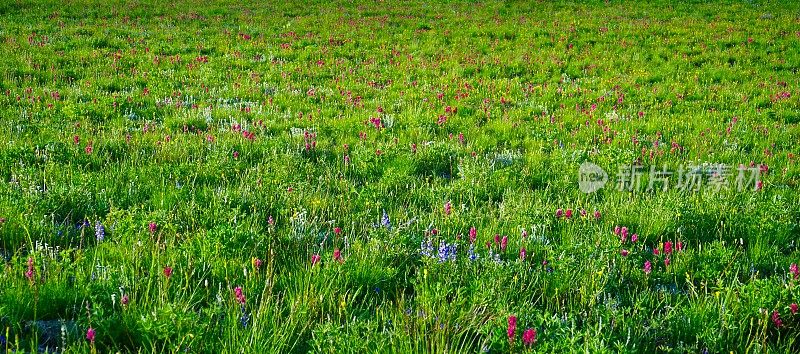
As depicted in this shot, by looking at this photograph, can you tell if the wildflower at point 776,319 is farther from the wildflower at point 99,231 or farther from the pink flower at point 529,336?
the wildflower at point 99,231

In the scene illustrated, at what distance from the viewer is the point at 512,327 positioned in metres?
3.56

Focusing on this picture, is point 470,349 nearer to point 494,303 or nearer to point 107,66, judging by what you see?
point 494,303

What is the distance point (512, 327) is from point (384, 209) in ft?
8.78

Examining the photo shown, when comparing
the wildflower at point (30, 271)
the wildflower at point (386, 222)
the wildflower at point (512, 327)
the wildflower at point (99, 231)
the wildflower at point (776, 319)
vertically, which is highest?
the wildflower at point (30, 271)

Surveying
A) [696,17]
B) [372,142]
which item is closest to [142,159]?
[372,142]

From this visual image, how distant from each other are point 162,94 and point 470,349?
11.2 m

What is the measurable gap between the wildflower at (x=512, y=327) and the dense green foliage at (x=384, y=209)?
7cm

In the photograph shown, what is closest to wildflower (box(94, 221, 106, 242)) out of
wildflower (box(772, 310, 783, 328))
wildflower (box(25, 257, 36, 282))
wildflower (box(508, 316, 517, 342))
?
wildflower (box(25, 257, 36, 282))

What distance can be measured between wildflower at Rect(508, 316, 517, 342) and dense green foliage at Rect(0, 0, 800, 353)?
0.22 ft

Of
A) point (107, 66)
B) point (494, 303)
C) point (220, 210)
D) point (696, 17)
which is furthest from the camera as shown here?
point (696, 17)

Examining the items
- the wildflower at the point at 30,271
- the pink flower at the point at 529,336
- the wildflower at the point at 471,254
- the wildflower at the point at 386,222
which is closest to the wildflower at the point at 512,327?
the pink flower at the point at 529,336

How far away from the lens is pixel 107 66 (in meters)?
16.0

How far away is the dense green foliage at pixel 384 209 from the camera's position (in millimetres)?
3785

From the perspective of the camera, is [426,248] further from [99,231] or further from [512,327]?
[99,231]
